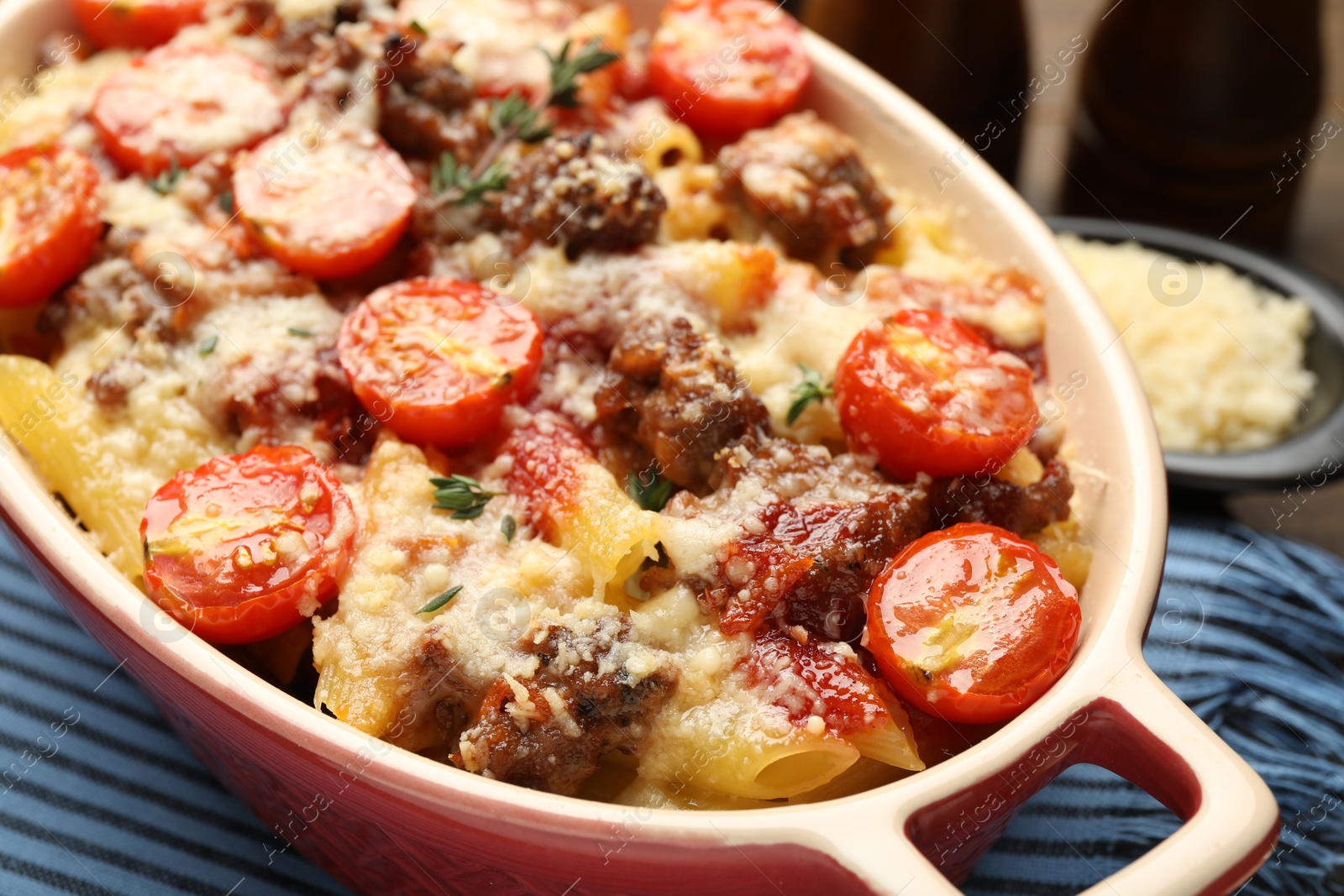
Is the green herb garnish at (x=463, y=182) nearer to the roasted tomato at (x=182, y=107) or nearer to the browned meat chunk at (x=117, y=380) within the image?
the roasted tomato at (x=182, y=107)

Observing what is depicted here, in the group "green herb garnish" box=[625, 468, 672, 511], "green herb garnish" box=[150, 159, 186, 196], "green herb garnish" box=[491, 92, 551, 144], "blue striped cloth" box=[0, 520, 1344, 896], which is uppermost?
"green herb garnish" box=[491, 92, 551, 144]

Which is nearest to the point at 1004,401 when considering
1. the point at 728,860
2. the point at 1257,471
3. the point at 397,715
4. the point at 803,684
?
the point at 803,684

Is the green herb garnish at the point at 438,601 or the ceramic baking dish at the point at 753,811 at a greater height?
the green herb garnish at the point at 438,601

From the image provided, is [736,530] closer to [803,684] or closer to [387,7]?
[803,684]

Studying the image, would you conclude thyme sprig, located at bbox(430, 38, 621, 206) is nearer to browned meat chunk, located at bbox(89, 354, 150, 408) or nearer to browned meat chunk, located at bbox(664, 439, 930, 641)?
browned meat chunk, located at bbox(89, 354, 150, 408)

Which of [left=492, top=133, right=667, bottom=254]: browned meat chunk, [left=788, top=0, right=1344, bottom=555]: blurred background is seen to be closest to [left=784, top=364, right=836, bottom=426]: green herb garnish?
[left=492, top=133, right=667, bottom=254]: browned meat chunk

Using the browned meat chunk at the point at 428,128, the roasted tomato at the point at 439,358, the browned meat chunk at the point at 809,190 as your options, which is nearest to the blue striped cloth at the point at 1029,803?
the roasted tomato at the point at 439,358

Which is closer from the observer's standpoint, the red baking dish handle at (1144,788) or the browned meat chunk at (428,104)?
the red baking dish handle at (1144,788)
